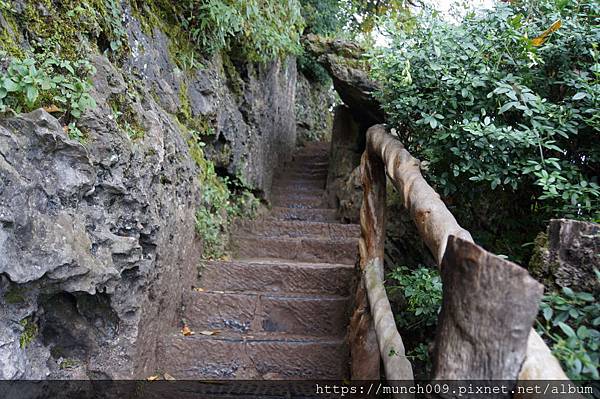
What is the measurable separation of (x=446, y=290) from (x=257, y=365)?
176 cm

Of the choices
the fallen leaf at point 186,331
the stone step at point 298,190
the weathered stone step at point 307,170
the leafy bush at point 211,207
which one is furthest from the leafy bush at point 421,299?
the weathered stone step at point 307,170

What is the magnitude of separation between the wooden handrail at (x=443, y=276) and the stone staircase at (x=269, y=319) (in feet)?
1.30

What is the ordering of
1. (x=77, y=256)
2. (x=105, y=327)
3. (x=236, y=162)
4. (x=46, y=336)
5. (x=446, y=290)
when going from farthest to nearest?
(x=236, y=162), (x=105, y=327), (x=46, y=336), (x=77, y=256), (x=446, y=290)

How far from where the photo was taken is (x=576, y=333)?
1.22 meters

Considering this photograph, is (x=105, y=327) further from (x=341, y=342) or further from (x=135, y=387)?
(x=341, y=342)

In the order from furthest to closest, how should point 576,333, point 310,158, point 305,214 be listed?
point 310,158 < point 305,214 < point 576,333

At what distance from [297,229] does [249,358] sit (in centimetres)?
215

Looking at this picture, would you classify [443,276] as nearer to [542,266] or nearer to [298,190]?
[542,266]

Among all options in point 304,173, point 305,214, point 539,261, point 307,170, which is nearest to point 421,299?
point 539,261

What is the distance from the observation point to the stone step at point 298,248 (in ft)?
13.7

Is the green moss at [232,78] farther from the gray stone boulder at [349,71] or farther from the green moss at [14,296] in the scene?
the green moss at [14,296]

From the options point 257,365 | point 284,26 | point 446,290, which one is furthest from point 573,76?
point 284,26

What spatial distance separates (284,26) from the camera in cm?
476

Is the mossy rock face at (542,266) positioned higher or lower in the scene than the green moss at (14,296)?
higher
